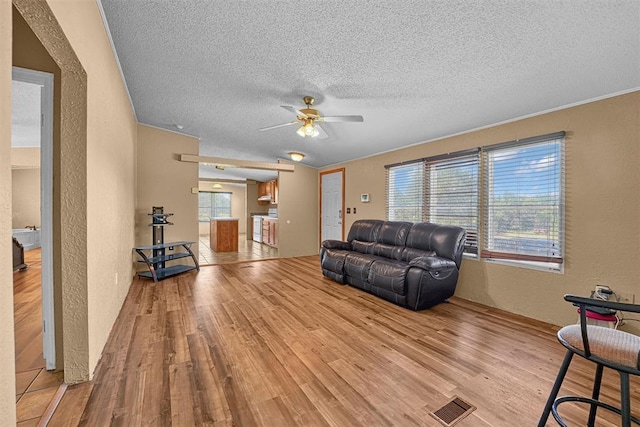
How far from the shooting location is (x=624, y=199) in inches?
93.6

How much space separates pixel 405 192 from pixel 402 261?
133 centimetres

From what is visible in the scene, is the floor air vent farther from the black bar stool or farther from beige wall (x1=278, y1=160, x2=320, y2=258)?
beige wall (x1=278, y1=160, x2=320, y2=258)

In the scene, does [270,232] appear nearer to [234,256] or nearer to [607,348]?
[234,256]

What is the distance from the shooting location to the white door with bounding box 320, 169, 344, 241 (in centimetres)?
611

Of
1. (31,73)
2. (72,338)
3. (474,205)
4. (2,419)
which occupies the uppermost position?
(31,73)

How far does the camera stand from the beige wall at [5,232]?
81 centimetres

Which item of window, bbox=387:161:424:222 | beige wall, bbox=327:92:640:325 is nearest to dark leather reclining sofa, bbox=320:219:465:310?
window, bbox=387:161:424:222

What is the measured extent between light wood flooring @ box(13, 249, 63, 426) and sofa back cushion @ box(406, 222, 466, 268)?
12.5ft

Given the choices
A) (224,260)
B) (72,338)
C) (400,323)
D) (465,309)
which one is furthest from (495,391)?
(224,260)

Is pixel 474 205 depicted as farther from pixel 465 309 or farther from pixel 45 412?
pixel 45 412

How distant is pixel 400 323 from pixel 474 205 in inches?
76.4

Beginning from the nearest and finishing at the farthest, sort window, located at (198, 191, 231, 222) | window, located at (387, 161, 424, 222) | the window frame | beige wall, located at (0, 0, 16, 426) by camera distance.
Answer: beige wall, located at (0, 0, 16, 426) → the window frame → window, located at (387, 161, 424, 222) → window, located at (198, 191, 231, 222)

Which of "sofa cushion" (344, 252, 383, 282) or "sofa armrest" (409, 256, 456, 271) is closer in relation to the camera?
"sofa armrest" (409, 256, 456, 271)

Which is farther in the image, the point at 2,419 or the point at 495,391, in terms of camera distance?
the point at 495,391
